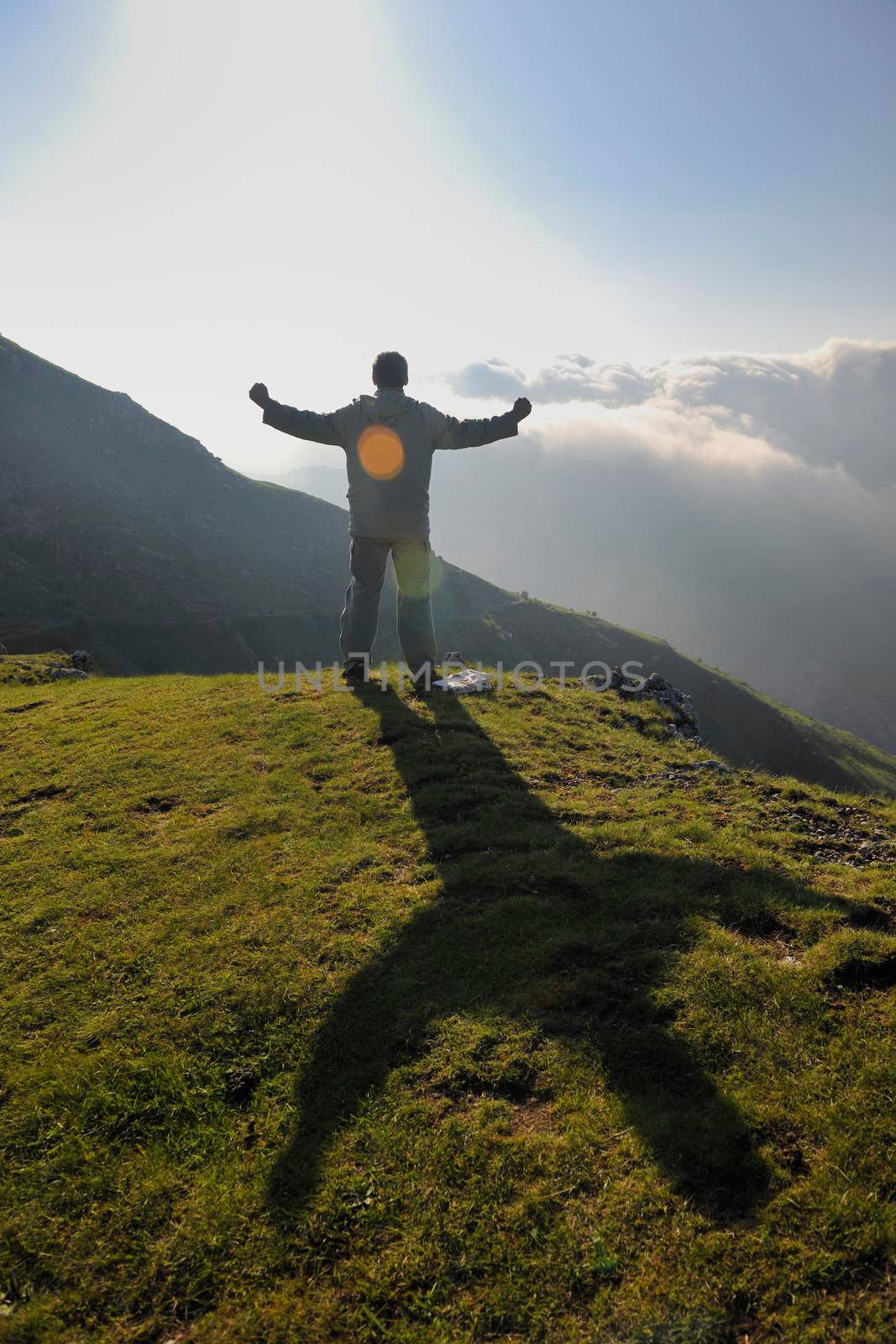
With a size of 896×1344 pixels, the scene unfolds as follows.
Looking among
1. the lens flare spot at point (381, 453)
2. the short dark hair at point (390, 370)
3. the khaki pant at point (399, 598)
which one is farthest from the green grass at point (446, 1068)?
the short dark hair at point (390, 370)

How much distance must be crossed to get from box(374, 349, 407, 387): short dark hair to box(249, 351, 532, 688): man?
14 millimetres

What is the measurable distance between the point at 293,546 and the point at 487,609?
5395 cm

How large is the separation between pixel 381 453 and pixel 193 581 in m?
147

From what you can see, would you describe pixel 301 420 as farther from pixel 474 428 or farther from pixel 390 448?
pixel 474 428

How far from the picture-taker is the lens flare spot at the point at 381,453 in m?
11.7

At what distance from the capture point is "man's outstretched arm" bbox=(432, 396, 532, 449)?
11.6m

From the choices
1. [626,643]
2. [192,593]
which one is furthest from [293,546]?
[626,643]

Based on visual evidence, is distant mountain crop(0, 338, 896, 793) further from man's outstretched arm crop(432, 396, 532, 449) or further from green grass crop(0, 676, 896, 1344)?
green grass crop(0, 676, 896, 1344)

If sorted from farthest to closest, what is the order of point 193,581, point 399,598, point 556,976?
point 193,581, point 399,598, point 556,976

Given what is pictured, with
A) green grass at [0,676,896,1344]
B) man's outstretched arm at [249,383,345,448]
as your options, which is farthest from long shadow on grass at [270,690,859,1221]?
man's outstretched arm at [249,383,345,448]

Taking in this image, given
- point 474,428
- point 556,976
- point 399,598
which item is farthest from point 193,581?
point 556,976

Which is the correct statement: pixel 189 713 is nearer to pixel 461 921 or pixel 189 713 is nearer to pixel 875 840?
pixel 461 921

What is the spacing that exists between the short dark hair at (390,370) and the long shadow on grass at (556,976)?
746cm

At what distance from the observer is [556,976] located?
5562 mm
